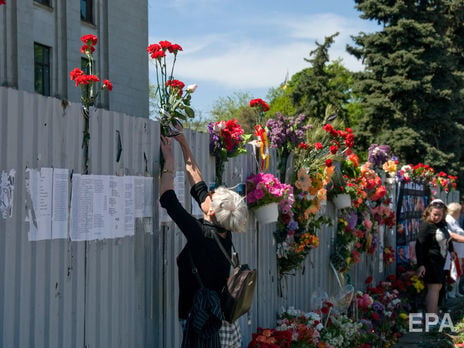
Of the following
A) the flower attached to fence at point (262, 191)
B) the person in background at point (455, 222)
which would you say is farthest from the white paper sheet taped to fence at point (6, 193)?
the person in background at point (455, 222)

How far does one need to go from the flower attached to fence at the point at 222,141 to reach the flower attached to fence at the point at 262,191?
0.53 metres

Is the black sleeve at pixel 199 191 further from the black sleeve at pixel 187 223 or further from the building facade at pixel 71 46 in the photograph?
the building facade at pixel 71 46

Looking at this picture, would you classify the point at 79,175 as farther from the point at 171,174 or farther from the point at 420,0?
the point at 420,0

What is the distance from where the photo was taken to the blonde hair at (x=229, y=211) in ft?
14.1

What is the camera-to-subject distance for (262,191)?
628 cm

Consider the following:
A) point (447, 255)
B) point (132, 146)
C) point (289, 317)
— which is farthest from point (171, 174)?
point (447, 255)

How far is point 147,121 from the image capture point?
4.80 m

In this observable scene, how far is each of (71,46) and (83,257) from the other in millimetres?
→ 21000

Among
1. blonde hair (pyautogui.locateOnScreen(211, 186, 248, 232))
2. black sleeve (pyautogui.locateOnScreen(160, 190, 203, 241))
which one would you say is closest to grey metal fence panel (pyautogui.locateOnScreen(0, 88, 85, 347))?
black sleeve (pyautogui.locateOnScreen(160, 190, 203, 241))

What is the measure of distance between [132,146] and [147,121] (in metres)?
0.27

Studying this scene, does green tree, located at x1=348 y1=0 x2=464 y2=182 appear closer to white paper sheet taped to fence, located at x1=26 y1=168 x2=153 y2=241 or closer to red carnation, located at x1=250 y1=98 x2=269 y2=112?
red carnation, located at x1=250 y1=98 x2=269 y2=112

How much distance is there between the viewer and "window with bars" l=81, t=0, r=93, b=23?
2552 centimetres
